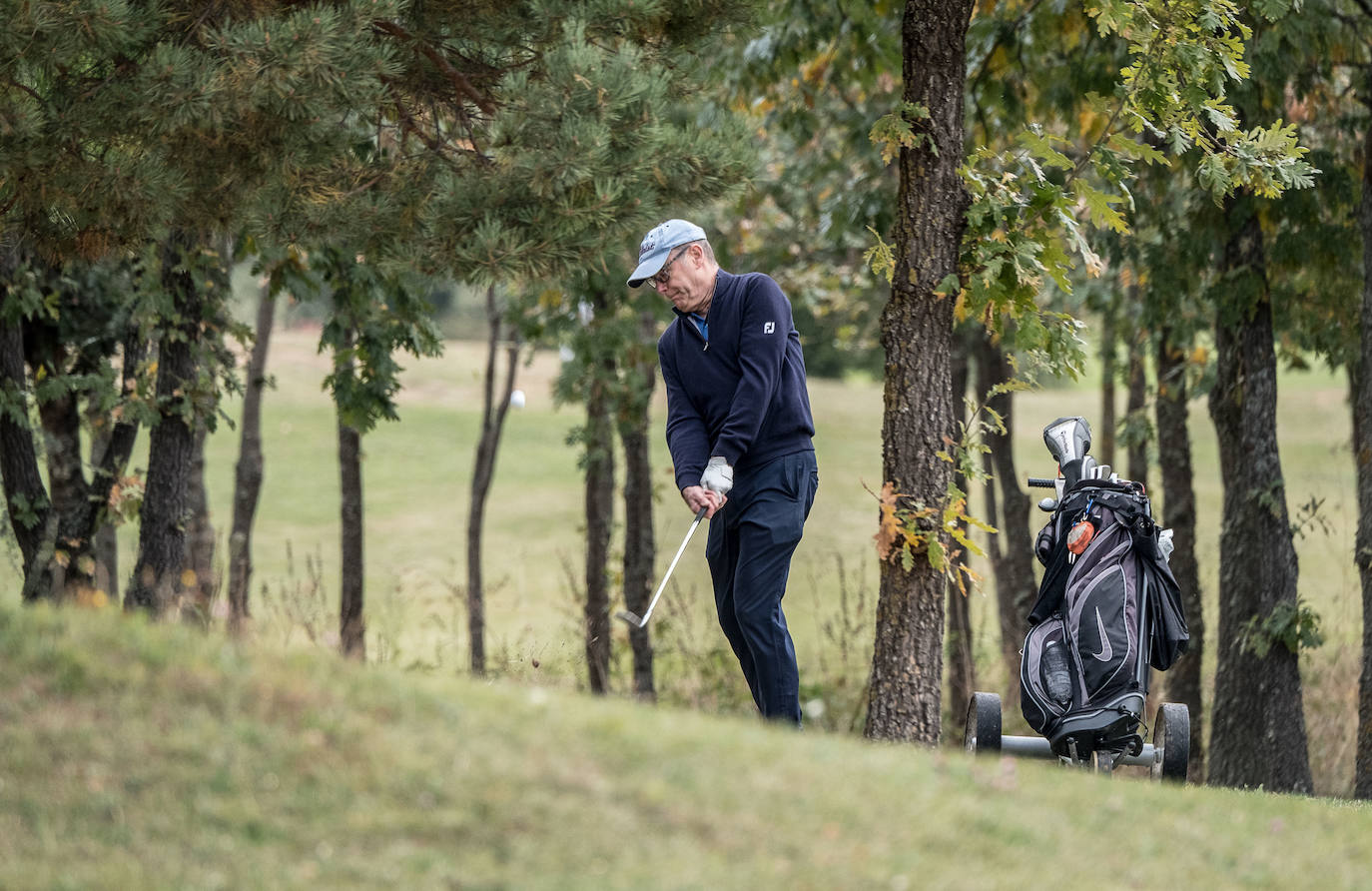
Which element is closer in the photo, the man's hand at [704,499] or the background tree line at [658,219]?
the man's hand at [704,499]

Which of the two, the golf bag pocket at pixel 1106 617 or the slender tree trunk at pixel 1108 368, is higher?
the slender tree trunk at pixel 1108 368

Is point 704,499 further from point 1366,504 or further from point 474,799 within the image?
point 1366,504

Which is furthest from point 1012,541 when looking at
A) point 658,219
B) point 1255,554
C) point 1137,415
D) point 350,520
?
point 658,219

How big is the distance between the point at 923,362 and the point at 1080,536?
979 millimetres

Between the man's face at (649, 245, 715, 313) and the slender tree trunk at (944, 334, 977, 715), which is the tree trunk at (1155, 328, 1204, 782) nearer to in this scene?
the slender tree trunk at (944, 334, 977, 715)

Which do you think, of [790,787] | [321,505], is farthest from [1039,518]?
[790,787]

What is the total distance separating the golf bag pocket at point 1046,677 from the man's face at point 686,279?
1980mm

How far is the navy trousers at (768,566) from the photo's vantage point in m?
5.58

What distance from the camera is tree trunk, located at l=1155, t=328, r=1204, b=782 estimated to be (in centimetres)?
1194

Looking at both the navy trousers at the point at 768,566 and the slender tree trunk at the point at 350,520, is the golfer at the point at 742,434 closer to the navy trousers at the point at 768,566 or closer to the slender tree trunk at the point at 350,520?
the navy trousers at the point at 768,566

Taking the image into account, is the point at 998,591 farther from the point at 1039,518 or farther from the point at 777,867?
the point at 777,867

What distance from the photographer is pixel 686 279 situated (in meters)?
5.82

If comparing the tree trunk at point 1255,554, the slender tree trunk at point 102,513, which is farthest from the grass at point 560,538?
the slender tree trunk at point 102,513

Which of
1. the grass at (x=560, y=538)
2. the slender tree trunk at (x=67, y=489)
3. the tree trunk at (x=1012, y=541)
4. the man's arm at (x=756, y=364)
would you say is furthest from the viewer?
the tree trunk at (x=1012, y=541)
